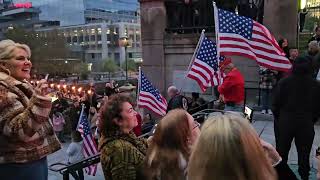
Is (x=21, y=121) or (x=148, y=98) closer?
(x=21, y=121)

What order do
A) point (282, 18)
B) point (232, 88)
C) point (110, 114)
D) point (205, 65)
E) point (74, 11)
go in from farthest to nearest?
1. point (74, 11)
2. point (282, 18)
3. point (205, 65)
4. point (232, 88)
5. point (110, 114)

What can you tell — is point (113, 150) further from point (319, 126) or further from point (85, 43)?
point (85, 43)

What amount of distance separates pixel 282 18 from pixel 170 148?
9650mm

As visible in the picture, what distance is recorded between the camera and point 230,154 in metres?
1.88

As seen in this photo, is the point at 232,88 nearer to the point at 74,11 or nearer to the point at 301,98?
the point at 301,98

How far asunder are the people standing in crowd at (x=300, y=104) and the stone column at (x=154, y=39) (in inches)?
335

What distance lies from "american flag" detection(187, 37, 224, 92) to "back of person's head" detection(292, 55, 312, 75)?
7.63 feet

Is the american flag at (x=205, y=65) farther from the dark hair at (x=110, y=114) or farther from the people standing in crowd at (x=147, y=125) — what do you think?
the dark hair at (x=110, y=114)

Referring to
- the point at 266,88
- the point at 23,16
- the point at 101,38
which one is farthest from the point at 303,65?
the point at 101,38

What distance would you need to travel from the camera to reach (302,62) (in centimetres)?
521

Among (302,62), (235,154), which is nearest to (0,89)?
(235,154)

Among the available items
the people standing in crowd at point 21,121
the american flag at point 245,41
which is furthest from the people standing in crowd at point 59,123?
the people standing in crowd at point 21,121

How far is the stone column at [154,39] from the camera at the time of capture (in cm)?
1364

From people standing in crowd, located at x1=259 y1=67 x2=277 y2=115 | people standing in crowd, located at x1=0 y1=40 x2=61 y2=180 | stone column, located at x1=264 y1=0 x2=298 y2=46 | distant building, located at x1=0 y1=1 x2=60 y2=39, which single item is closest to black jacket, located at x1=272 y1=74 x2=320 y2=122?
people standing in crowd, located at x1=0 y1=40 x2=61 y2=180
